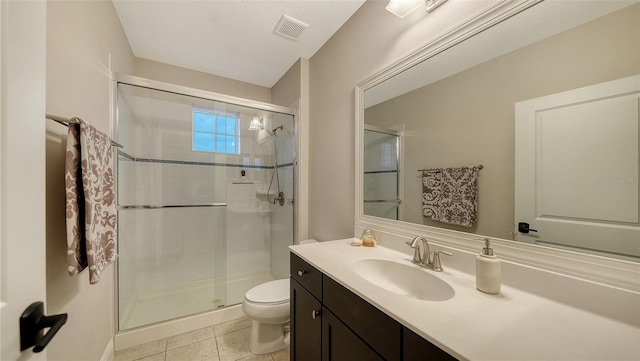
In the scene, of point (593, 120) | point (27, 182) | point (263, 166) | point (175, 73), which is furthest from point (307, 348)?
point (175, 73)

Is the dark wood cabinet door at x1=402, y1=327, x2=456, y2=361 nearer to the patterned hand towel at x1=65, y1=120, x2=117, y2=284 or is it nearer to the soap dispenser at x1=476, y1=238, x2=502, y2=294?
the soap dispenser at x1=476, y1=238, x2=502, y2=294

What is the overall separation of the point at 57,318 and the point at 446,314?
984 mm

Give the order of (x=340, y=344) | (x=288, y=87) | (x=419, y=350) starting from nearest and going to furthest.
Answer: (x=419, y=350) → (x=340, y=344) → (x=288, y=87)

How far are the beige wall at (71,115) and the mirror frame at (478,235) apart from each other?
1523mm

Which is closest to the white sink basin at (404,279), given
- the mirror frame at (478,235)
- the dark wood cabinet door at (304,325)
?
the mirror frame at (478,235)

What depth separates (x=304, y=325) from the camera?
3.96 feet

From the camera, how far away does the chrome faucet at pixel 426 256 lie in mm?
1033

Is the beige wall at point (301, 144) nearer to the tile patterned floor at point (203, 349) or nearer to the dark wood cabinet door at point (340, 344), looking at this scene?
the tile patterned floor at point (203, 349)

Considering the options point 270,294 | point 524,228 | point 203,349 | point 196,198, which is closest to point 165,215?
point 196,198

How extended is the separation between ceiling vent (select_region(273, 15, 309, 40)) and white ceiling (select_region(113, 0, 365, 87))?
0.11ft

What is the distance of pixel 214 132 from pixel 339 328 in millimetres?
2263

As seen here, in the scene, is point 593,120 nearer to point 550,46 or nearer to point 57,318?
point 550,46

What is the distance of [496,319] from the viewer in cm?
66

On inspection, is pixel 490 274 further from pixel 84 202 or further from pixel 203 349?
pixel 203 349
